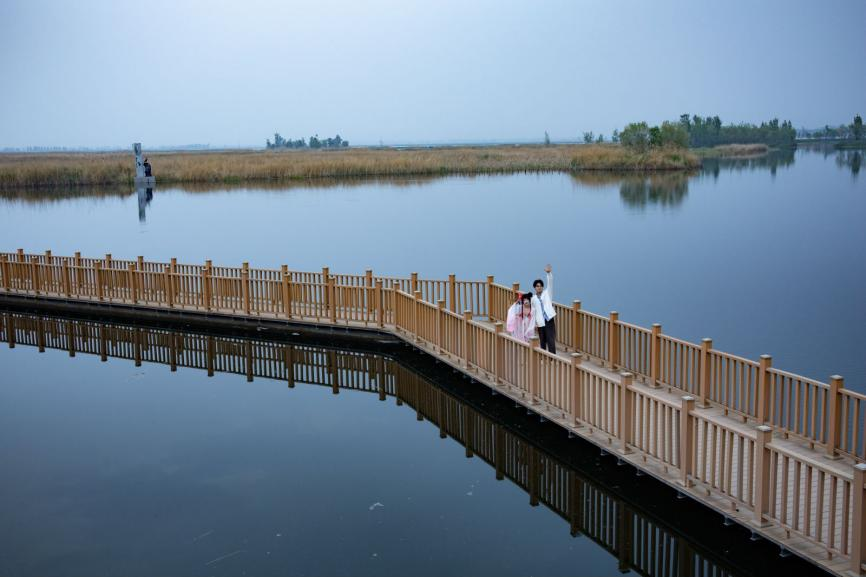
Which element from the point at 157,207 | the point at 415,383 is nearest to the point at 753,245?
the point at 415,383

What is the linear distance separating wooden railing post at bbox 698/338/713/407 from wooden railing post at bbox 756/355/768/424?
0.99 metres

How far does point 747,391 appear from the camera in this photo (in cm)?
1195

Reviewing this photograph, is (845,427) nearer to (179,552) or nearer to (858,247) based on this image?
(179,552)

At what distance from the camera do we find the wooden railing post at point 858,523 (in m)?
7.92

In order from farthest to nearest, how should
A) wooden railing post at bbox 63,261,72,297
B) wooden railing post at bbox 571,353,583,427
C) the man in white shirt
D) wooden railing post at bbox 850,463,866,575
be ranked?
wooden railing post at bbox 63,261,72,297
the man in white shirt
wooden railing post at bbox 571,353,583,427
wooden railing post at bbox 850,463,866,575

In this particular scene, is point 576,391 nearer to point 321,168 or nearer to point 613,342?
point 613,342

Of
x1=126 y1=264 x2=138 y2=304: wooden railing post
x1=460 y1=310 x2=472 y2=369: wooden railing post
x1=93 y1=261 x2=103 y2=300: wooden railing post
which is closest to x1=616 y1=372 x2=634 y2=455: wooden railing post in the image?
x1=460 y1=310 x2=472 y2=369: wooden railing post

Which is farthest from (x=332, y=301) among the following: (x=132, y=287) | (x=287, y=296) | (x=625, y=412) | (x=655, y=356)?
(x=625, y=412)

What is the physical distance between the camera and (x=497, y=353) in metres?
14.6

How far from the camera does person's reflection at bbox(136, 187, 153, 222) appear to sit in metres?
47.7

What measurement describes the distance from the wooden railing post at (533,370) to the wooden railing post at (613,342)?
1.65m

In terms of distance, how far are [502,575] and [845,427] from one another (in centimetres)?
439

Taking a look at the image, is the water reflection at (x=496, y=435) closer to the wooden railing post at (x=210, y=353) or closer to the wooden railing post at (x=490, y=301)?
the wooden railing post at (x=210, y=353)

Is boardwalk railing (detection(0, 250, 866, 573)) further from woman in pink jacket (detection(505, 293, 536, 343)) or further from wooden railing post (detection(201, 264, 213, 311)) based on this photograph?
woman in pink jacket (detection(505, 293, 536, 343))
